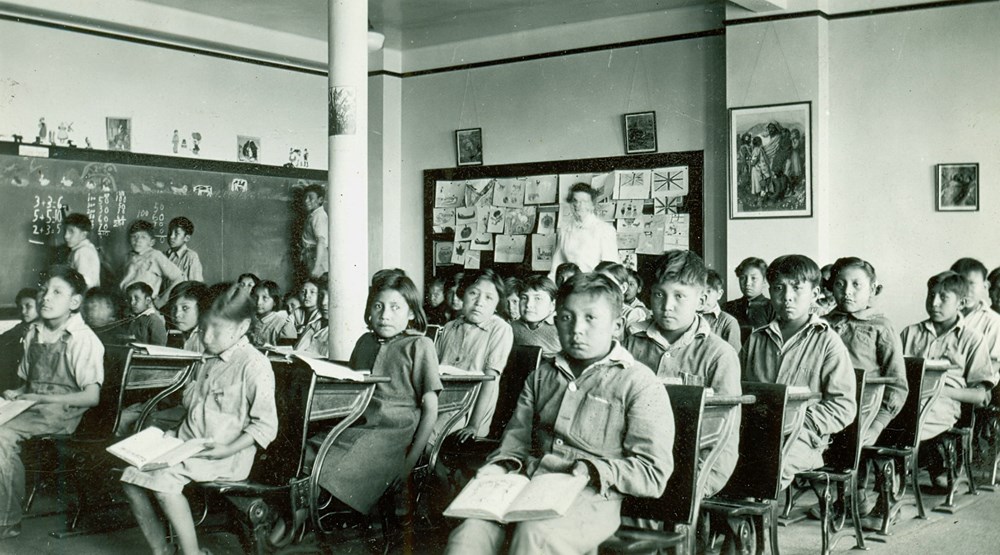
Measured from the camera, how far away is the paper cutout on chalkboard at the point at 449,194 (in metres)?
8.84

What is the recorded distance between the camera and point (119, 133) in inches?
296

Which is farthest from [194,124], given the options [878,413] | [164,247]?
[878,413]

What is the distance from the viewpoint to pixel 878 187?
6.66 metres

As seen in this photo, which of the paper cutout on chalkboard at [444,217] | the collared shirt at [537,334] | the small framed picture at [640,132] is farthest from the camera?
the paper cutout on chalkboard at [444,217]

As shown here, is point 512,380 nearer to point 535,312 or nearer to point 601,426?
point 535,312

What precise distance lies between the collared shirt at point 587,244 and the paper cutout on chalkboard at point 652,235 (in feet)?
2.99

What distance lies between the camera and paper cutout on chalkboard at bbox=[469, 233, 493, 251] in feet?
28.2

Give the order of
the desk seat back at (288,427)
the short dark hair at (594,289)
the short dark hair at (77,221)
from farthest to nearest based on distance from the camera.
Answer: the short dark hair at (77,221) < the desk seat back at (288,427) < the short dark hair at (594,289)

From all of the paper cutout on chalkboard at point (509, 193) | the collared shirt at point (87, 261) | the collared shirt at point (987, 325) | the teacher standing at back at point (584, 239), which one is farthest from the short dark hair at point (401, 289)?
the paper cutout on chalkboard at point (509, 193)

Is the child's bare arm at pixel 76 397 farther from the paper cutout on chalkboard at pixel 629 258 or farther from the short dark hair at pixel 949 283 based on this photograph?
the paper cutout on chalkboard at pixel 629 258

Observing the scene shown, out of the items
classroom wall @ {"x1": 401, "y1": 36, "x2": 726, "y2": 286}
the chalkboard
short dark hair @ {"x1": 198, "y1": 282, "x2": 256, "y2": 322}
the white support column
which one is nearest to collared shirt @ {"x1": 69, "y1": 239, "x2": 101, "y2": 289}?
the chalkboard

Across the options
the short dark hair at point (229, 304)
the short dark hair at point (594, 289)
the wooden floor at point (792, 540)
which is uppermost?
the short dark hair at point (594, 289)

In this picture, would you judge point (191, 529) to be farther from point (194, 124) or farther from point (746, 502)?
point (194, 124)

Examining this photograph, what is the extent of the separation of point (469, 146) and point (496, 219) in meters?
0.75
